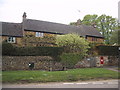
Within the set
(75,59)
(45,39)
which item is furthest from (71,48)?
(45,39)

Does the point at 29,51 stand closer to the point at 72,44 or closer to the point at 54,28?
the point at 72,44

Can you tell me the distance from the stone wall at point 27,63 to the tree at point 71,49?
4.62 feet

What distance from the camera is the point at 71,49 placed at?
24.9m

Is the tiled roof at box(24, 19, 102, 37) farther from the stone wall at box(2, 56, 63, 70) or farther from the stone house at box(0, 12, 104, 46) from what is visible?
the stone wall at box(2, 56, 63, 70)

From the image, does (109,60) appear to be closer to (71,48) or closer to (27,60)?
(71,48)

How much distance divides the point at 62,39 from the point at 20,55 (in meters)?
6.81

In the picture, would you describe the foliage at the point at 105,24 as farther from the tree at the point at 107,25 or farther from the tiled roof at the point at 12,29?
the tiled roof at the point at 12,29

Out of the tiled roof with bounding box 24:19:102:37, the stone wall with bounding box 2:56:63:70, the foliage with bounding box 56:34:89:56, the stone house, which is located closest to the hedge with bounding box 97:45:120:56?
the foliage with bounding box 56:34:89:56

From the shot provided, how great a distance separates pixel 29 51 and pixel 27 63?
5.89ft

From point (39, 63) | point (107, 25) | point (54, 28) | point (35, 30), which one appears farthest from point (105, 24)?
point (39, 63)

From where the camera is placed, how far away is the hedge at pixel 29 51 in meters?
22.3

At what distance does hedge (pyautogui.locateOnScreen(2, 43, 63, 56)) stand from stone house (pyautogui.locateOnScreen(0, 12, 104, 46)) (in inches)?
342

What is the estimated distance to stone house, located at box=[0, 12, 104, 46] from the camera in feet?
104

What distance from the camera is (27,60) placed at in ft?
75.6
